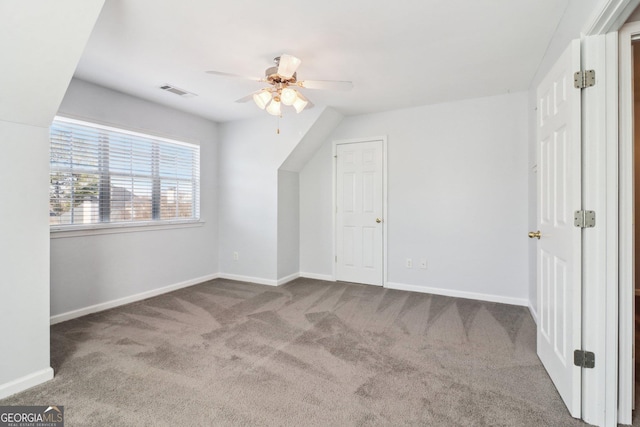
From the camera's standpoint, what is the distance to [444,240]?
3.87 m

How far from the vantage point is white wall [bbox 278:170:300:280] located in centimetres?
440

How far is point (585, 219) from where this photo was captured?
155cm

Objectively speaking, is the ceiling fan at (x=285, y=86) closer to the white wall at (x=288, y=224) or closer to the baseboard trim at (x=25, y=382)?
the white wall at (x=288, y=224)

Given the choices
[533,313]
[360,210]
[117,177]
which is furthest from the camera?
[360,210]

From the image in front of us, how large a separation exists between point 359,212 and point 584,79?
3.01 m

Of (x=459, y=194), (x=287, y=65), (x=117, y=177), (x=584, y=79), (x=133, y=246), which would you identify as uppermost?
(x=287, y=65)

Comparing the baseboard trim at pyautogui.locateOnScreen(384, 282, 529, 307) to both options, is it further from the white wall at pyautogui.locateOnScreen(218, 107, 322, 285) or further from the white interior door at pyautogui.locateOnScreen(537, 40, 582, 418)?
the white wall at pyautogui.locateOnScreen(218, 107, 322, 285)

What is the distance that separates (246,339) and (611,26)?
3085 millimetres

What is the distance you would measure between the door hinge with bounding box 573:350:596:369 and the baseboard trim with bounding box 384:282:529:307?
210cm

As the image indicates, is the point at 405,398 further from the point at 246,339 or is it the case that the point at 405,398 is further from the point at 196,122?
the point at 196,122

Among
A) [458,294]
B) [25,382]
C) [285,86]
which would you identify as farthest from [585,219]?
[25,382]

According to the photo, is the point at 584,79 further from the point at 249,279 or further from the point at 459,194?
the point at 249,279

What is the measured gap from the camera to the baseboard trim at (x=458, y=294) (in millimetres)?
3506

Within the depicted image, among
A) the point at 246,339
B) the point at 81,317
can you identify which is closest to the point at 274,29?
the point at 246,339
